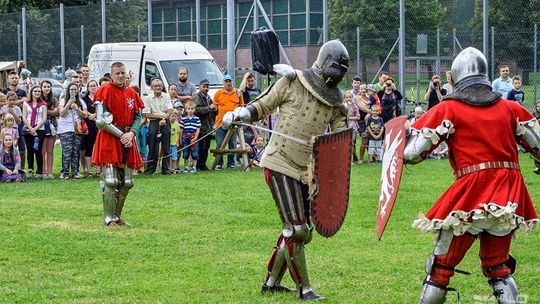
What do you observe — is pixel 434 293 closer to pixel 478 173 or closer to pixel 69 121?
pixel 478 173

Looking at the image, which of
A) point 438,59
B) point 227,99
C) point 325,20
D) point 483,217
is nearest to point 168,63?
point 325,20

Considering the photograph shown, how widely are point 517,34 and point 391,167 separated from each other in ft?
53.0

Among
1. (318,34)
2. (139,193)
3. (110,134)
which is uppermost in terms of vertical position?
(318,34)

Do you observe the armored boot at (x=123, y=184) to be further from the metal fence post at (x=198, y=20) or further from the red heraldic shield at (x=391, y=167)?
the metal fence post at (x=198, y=20)

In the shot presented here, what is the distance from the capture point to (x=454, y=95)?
263 inches

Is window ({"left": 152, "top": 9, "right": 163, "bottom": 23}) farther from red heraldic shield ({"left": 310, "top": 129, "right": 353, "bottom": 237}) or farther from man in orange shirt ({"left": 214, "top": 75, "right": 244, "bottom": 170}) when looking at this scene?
red heraldic shield ({"left": 310, "top": 129, "right": 353, "bottom": 237})

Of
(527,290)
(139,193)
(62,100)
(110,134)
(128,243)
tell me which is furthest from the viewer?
(62,100)

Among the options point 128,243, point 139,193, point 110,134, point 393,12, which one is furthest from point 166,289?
point 393,12

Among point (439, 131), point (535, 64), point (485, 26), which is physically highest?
point (485, 26)

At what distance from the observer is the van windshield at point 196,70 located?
2314cm

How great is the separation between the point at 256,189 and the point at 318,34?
8.47m

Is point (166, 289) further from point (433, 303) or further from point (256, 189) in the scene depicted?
point (256, 189)

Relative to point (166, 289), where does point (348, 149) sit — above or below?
above

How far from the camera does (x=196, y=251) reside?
10.4 m
